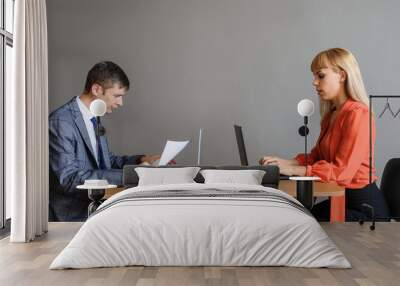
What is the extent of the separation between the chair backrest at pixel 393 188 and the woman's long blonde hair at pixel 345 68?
0.72 meters

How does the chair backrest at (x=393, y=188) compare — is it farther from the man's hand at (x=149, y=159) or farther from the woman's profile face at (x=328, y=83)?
the man's hand at (x=149, y=159)

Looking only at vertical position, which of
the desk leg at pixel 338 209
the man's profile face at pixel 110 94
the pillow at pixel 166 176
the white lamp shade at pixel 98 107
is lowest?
the desk leg at pixel 338 209

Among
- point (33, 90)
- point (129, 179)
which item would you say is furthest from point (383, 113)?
point (33, 90)

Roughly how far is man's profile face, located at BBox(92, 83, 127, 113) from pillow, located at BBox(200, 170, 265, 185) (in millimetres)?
1541

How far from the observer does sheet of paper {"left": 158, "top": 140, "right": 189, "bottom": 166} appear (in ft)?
21.9

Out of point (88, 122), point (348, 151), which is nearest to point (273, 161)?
point (348, 151)

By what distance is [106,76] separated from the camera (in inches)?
279

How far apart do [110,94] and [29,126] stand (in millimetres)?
1757

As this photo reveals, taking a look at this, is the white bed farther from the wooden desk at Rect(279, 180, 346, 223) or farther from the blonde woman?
the blonde woman

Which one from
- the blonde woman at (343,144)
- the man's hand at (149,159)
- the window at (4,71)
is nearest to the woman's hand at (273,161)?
the blonde woman at (343,144)

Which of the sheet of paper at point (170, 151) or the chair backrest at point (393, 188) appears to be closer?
the chair backrest at point (393, 188)

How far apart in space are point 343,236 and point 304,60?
2.37m

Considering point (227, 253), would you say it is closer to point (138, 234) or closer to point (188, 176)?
point (138, 234)

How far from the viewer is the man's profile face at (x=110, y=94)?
23.1 feet
